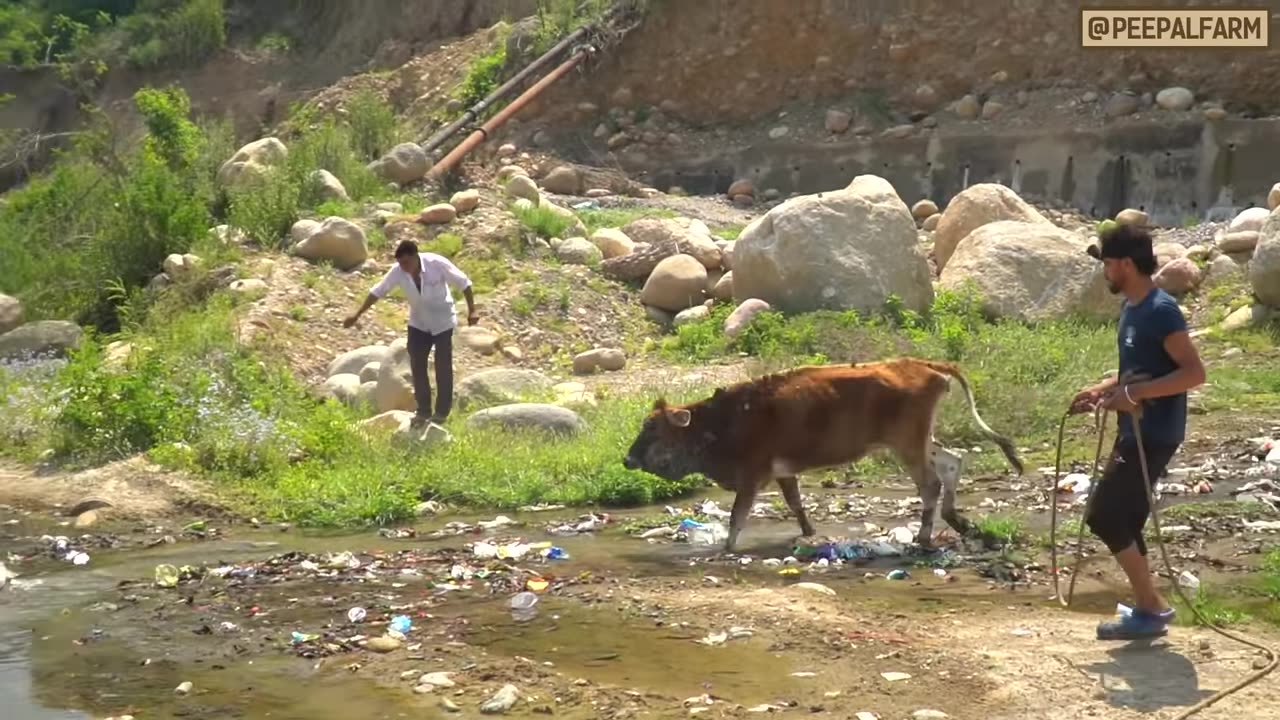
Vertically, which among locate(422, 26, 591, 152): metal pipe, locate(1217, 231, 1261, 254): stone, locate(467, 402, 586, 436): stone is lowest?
locate(467, 402, 586, 436): stone

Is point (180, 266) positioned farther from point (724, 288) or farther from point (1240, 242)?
point (1240, 242)

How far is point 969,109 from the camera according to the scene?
90.7ft

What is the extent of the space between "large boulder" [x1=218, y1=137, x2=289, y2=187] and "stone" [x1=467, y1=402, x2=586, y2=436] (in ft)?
29.4

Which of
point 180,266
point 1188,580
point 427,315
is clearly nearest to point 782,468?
point 1188,580

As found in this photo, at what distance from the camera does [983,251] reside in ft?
59.9

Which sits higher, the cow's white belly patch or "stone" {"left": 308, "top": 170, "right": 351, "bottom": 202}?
"stone" {"left": 308, "top": 170, "right": 351, "bottom": 202}

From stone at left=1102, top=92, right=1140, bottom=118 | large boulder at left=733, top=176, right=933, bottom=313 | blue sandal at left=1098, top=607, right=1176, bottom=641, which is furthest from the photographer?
stone at left=1102, top=92, right=1140, bottom=118

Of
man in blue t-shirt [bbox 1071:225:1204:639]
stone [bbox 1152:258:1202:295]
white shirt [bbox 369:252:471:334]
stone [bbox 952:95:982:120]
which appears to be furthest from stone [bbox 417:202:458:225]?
man in blue t-shirt [bbox 1071:225:1204:639]

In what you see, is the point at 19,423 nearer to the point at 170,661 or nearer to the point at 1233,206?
the point at 170,661

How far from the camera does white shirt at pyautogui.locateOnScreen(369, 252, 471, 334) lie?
13.5 meters

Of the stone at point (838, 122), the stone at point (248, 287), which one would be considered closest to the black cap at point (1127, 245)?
the stone at point (248, 287)

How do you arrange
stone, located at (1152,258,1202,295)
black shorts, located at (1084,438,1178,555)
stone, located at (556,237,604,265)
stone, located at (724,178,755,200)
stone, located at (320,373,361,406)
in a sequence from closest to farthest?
black shorts, located at (1084,438,1178,555) < stone, located at (320,373,361,406) < stone, located at (1152,258,1202,295) < stone, located at (556,237,604,265) < stone, located at (724,178,755,200)

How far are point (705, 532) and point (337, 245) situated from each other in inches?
378

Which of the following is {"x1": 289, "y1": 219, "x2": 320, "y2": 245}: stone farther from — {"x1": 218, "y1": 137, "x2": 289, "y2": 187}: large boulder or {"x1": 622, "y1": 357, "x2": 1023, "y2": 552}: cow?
{"x1": 622, "y1": 357, "x2": 1023, "y2": 552}: cow
